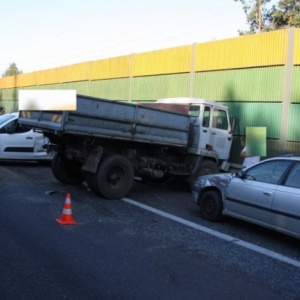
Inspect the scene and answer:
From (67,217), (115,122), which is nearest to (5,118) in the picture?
(115,122)

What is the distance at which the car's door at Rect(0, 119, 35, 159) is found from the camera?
1354 centimetres

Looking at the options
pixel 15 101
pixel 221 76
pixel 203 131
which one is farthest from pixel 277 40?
pixel 15 101

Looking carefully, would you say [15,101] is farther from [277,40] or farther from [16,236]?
[16,236]

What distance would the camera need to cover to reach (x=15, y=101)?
36.3 m

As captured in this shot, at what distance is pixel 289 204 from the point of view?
6.27 m

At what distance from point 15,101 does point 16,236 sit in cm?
3202

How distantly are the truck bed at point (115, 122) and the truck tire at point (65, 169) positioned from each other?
4.36ft

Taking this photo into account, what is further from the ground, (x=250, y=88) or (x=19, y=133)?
(x=250, y=88)

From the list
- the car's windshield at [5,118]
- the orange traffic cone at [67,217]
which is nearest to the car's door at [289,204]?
the orange traffic cone at [67,217]

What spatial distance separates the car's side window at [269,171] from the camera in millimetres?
6786

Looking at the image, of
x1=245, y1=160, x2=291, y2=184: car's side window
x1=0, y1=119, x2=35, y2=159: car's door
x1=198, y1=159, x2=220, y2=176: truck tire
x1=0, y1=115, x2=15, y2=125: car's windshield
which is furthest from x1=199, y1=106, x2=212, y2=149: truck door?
x1=0, y1=115, x2=15, y2=125: car's windshield

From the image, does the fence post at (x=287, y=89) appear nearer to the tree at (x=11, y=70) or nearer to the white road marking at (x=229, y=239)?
the white road marking at (x=229, y=239)

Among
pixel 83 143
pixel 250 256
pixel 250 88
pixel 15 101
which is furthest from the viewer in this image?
pixel 15 101

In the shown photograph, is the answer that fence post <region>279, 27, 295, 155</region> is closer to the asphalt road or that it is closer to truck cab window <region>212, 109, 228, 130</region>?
truck cab window <region>212, 109, 228, 130</region>
